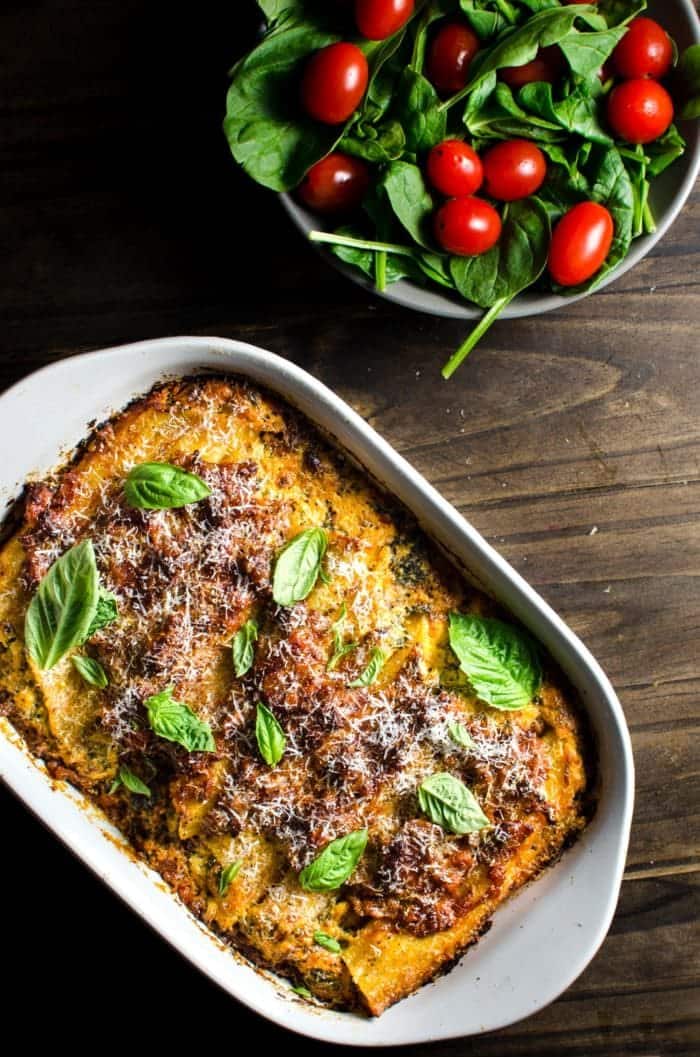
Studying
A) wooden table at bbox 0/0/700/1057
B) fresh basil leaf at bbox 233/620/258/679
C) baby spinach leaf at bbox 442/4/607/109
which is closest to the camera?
baby spinach leaf at bbox 442/4/607/109

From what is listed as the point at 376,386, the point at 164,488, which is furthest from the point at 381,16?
the point at 164,488

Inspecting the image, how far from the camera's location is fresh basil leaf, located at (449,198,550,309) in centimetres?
208

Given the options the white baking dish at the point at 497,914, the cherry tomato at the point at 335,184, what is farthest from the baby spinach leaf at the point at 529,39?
the white baking dish at the point at 497,914

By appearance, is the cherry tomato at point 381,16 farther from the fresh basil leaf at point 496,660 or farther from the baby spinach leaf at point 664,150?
the fresh basil leaf at point 496,660

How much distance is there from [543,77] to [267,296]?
803 mm

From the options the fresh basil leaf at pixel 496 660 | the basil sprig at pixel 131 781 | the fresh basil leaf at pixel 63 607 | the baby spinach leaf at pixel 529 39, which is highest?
the baby spinach leaf at pixel 529 39

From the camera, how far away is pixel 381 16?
1982 millimetres

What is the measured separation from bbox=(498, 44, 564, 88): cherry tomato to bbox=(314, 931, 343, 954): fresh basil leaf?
1.95 m

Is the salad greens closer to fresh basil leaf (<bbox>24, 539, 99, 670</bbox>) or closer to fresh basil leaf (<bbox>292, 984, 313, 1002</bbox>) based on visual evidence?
fresh basil leaf (<bbox>24, 539, 99, 670</bbox>)

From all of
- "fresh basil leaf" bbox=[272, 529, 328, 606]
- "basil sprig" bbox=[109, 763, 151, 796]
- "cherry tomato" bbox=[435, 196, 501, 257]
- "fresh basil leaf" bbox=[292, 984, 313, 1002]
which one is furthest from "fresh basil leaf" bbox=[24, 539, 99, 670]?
"cherry tomato" bbox=[435, 196, 501, 257]

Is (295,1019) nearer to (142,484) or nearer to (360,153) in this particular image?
(142,484)

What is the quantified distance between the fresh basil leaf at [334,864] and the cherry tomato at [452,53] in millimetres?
1686

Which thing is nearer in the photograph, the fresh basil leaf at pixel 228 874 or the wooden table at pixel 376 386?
the fresh basil leaf at pixel 228 874

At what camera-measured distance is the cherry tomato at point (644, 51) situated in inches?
80.7
